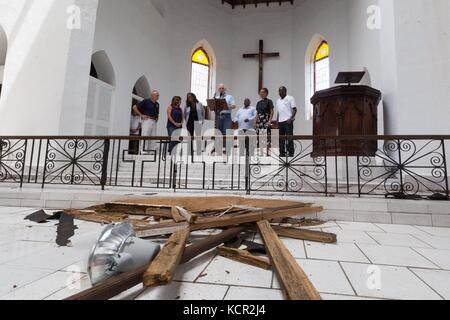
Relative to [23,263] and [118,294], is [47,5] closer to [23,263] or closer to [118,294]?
[23,263]

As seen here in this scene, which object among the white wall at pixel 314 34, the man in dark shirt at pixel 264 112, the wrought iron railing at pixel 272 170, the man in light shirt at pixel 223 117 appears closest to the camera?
the wrought iron railing at pixel 272 170

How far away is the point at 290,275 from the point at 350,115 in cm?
465

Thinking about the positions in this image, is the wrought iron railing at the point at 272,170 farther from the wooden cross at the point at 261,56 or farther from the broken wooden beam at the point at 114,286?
the wooden cross at the point at 261,56

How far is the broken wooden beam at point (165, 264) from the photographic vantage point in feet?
3.14

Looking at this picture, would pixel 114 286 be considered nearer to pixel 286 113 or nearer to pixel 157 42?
pixel 286 113

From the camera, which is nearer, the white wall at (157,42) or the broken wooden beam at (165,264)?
the broken wooden beam at (165,264)

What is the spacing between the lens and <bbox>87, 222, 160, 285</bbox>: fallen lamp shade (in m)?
1.03

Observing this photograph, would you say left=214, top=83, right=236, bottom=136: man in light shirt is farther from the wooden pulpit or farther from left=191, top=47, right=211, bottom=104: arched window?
left=191, top=47, right=211, bottom=104: arched window

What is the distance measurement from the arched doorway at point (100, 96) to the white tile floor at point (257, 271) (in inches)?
211

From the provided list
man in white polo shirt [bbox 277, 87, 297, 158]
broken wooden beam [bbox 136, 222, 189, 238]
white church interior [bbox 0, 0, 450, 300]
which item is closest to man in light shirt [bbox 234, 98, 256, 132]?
white church interior [bbox 0, 0, 450, 300]

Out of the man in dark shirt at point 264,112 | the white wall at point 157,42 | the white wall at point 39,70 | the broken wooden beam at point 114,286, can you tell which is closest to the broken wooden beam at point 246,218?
the broken wooden beam at point 114,286

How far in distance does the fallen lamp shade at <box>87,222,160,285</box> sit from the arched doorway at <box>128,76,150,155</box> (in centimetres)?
749

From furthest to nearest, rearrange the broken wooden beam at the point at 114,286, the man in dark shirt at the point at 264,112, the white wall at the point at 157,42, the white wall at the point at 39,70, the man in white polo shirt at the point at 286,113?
1. the white wall at the point at 157,42
2. the man in dark shirt at the point at 264,112
3. the man in white polo shirt at the point at 286,113
4. the white wall at the point at 39,70
5. the broken wooden beam at the point at 114,286
